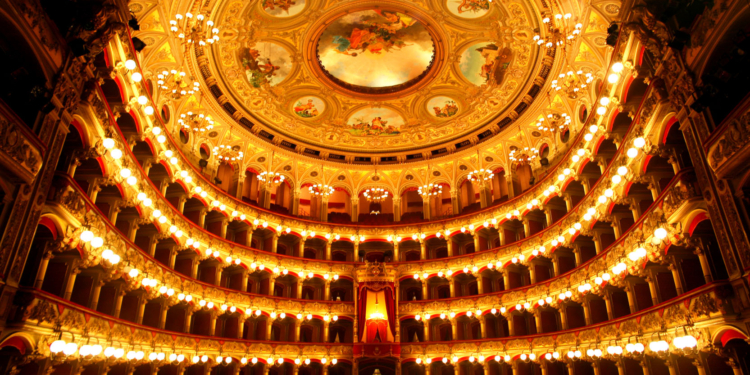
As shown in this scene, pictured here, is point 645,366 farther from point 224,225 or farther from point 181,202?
point 181,202

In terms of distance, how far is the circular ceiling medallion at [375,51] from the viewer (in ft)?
85.6

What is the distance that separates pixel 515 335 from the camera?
2597cm

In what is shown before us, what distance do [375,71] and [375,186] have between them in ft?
29.0

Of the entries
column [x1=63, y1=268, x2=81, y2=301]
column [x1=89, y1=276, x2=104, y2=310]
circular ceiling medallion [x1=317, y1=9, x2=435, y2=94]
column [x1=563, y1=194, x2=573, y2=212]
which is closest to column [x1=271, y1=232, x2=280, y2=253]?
circular ceiling medallion [x1=317, y1=9, x2=435, y2=94]

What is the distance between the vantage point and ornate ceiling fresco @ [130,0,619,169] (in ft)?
76.3

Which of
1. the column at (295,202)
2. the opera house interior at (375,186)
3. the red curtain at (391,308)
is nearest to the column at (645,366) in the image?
the opera house interior at (375,186)

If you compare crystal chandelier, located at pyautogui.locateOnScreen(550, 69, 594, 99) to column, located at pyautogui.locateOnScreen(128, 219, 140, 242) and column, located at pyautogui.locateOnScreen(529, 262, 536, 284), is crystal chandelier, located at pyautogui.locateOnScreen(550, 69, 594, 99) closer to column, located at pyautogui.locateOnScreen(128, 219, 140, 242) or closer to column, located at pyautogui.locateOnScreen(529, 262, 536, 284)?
column, located at pyautogui.locateOnScreen(529, 262, 536, 284)

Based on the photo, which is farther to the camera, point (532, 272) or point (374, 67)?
point (374, 67)

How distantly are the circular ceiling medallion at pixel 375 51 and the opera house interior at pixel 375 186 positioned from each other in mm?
140

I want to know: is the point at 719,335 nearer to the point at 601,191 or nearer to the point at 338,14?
the point at 601,191

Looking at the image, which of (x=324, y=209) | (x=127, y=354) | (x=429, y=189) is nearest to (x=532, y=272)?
(x=429, y=189)

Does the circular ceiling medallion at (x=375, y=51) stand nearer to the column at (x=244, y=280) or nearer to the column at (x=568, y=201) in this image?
the column at (x=568, y=201)

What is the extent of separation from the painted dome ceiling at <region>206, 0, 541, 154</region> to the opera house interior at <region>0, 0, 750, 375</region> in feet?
0.49

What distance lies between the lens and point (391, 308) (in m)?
27.9
